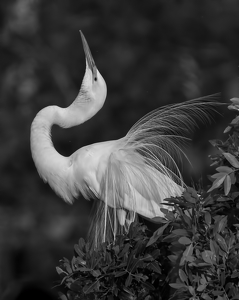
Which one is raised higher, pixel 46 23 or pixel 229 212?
pixel 46 23

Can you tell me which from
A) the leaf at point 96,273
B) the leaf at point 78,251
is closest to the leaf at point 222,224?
the leaf at point 96,273

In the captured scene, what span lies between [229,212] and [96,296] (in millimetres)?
419

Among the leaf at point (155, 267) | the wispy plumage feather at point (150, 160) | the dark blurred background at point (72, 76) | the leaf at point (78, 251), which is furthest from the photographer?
the dark blurred background at point (72, 76)

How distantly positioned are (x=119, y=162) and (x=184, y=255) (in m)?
0.90

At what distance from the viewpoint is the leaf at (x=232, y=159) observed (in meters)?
1.06

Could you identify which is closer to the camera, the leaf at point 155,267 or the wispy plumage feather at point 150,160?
the leaf at point 155,267

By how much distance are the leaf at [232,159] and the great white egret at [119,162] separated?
831 millimetres

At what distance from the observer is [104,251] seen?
1383 millimetres

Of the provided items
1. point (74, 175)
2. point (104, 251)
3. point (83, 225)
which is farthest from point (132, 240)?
point (83, 225)

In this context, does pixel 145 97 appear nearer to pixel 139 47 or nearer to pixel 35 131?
pixel 139 47

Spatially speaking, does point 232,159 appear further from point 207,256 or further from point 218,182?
point 207,256

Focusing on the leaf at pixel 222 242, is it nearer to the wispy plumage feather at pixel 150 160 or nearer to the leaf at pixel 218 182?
the leaf at pixel 218 182

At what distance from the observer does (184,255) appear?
1.07m

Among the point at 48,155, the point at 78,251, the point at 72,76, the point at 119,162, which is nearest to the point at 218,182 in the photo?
the point at 78,251
